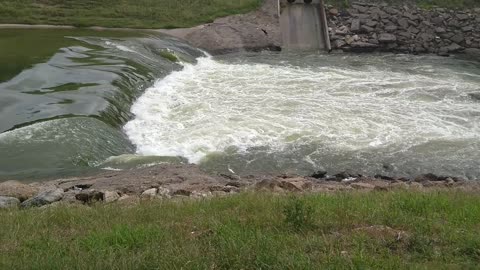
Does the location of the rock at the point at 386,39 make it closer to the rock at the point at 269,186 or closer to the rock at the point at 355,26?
the rock at the point at 355,26

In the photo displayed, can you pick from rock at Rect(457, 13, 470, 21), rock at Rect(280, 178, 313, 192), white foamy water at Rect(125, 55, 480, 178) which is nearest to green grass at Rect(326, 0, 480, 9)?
rock at Rect(457, 13, 470, 21)

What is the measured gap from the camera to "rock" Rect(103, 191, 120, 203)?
9761 mm

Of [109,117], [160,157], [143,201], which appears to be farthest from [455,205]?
[109,117]

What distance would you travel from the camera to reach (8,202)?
996 centimetres

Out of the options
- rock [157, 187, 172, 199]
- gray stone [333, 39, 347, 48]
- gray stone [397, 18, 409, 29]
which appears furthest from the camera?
gray stone [397, 18, 409, 29]

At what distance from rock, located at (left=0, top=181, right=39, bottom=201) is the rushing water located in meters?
1.74

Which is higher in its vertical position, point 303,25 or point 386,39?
point 303,25

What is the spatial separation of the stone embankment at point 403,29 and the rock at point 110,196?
24887 mm

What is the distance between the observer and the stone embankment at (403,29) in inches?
1300

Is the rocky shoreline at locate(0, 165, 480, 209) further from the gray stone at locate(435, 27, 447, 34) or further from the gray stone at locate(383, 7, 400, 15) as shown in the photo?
the gray stone at locate(383, 7, 400, 15)

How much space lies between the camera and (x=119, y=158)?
46.4 feet

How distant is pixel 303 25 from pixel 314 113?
18004 mm

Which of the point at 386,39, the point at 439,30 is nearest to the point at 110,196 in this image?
the point at 386,39

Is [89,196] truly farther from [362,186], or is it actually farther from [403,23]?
[403,23]
